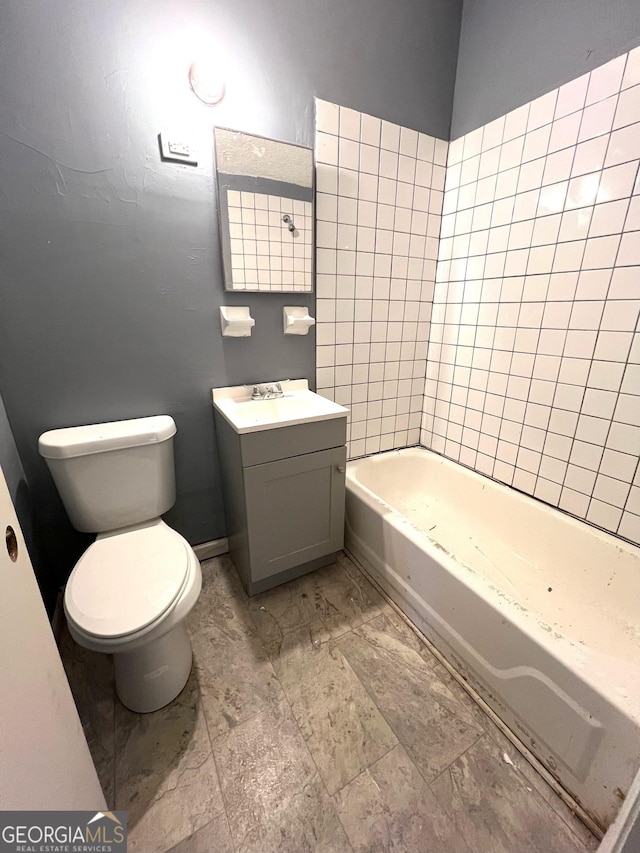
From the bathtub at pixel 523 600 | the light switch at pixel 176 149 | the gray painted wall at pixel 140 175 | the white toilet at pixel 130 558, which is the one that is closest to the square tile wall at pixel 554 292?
the bathtub at pixel 523 600

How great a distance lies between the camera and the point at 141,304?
1312mm

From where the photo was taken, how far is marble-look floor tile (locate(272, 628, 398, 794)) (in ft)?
3.23

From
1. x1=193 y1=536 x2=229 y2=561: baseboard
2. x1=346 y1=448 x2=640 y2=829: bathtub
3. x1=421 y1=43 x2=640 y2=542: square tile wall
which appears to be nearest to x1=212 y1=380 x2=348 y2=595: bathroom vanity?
x1=193 y1=536 x2=229 y2=561: baseboard

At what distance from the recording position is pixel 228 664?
49.2 inches

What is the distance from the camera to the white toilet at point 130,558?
940 mm

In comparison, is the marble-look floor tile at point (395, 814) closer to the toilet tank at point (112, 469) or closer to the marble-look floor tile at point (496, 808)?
the marble-look floor tile at point (496, 808)

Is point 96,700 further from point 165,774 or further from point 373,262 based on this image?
point 373,262

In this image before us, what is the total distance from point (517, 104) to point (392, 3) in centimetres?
66

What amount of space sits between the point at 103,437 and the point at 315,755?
121cm

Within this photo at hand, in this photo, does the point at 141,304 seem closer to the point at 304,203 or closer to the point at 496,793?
the point at 304,203

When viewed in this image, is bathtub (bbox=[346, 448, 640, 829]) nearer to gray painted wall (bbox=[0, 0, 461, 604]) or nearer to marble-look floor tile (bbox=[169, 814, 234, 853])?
marble-look floor tile (bbox=[169, 814, 234, 853])

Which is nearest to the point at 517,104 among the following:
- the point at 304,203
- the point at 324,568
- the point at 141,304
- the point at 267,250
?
the point at 304,203

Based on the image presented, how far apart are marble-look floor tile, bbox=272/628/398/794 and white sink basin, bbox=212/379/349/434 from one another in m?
0.87

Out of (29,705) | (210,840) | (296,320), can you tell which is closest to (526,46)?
(296,320)
